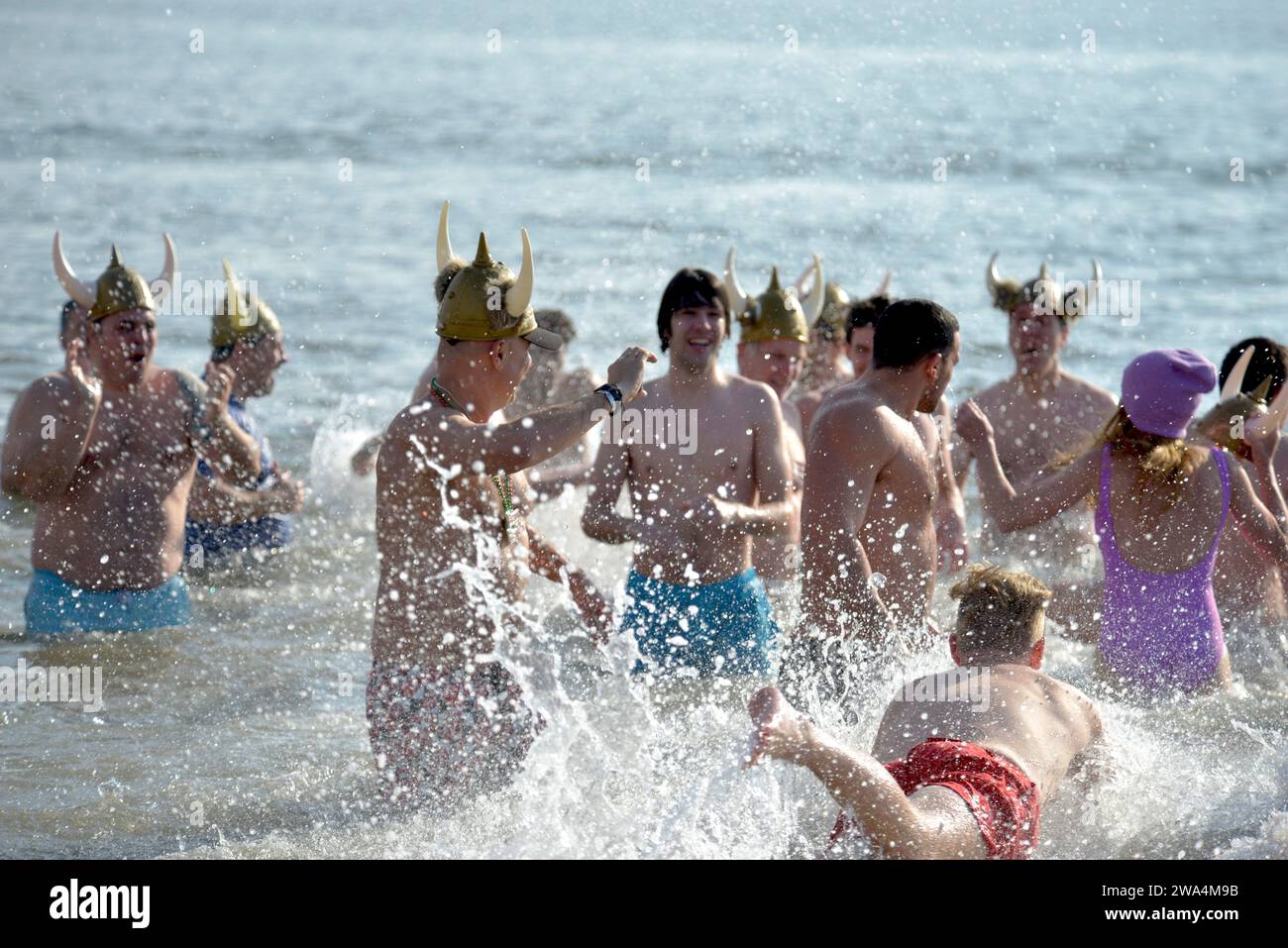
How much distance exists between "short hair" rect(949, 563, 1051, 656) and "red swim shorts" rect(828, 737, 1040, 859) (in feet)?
1.40

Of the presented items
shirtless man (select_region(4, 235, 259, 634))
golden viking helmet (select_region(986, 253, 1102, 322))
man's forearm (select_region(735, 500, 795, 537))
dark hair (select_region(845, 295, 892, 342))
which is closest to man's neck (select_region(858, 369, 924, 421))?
man's forearm (select_region(735, 500, 795, 537))

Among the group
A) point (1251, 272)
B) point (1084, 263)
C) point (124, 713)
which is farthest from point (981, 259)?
point (124, 713)

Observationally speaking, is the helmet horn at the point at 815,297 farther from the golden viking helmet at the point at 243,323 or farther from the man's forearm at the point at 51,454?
the man's forearm at the point at 51,454

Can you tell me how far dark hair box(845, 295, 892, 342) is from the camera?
24.3 ft

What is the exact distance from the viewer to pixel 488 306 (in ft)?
14.9

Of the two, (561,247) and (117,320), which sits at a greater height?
(117,320)

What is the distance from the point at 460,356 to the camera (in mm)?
4555

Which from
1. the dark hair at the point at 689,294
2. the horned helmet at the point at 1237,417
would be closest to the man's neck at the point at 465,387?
the dark hair at the point at 689,294

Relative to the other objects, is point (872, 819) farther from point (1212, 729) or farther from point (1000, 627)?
point (1212, 729)

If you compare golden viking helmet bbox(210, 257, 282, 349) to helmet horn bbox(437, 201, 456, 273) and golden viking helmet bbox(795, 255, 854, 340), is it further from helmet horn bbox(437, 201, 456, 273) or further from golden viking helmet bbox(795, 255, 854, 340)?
helmet horn bbox(437, 201, 456, 273)

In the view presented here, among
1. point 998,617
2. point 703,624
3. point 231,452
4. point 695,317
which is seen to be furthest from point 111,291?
point 998,617

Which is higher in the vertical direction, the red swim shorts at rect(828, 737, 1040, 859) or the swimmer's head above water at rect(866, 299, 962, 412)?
the swimmer's head above water at rect(866, 299, 962, 412)

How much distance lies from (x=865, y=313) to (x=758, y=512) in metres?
1.82

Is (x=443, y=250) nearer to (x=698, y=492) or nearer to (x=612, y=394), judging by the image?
(x=612, y=394)
